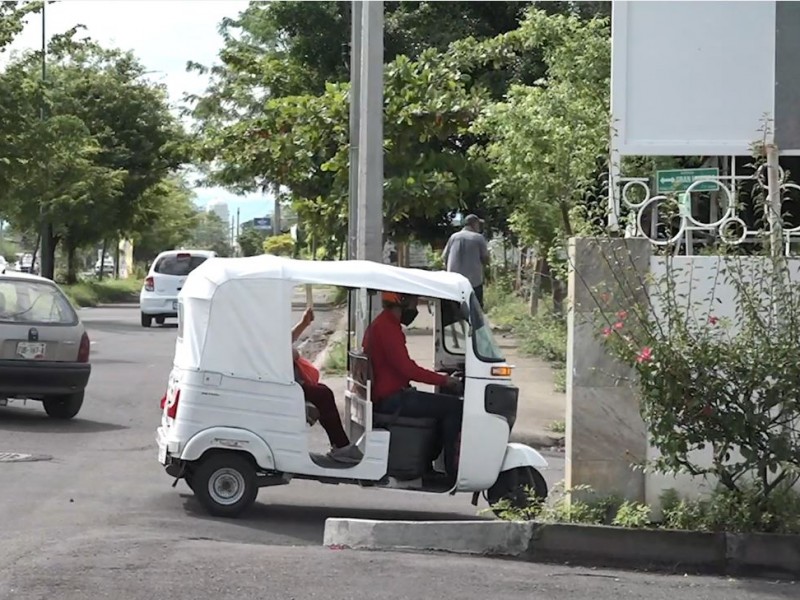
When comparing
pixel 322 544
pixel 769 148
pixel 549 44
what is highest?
pixel 549 44

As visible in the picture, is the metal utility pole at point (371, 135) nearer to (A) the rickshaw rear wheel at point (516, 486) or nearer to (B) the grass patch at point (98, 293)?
(A) the rickshaw rear wheel at point (516, 486)

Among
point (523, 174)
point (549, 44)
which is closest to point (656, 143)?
point (523, 174)

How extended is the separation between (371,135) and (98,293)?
A: 37147 millimetres

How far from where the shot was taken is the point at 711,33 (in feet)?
32.6

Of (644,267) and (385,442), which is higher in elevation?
(644,267)

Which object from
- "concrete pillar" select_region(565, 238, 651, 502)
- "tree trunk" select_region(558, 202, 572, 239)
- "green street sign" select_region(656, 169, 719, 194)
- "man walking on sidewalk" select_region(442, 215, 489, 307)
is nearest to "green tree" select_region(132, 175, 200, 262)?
"tree trunk" select_region(558, 202, 572, 239)

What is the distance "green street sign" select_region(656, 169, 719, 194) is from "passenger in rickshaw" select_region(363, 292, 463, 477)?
206 cm

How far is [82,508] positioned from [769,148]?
535cm

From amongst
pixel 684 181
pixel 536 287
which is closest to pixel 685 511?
pixel 684 181

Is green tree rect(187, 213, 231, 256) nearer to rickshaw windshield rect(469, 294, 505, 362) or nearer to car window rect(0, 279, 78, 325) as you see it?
car window rect(0, 279, 78, 325)

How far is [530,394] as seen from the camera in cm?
1653

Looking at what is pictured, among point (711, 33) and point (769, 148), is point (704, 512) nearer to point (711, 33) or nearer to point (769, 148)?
point (769, 148)

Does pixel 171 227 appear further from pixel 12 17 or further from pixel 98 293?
pixel 12 17

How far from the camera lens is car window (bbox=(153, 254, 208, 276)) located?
3027 cm
